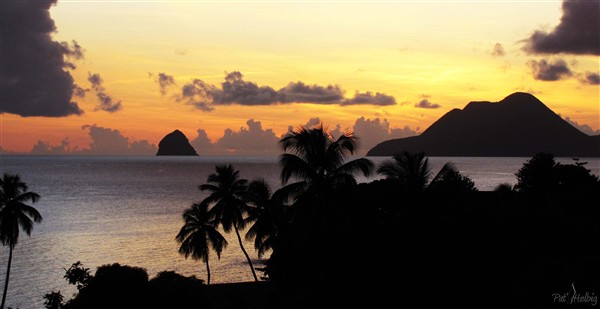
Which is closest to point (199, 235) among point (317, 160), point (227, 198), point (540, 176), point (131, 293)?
point (227, 198)

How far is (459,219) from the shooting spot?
41.3 meters

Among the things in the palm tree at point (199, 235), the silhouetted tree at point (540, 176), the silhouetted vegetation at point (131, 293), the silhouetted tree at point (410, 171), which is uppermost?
the silhouetted tree at point (410, 171)

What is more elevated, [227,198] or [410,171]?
[410,171]

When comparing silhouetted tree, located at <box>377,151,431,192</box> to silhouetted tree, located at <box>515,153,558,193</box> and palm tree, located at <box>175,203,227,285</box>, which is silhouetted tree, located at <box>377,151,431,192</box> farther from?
silhouetted tree, located at <box>515,153,558,193</box>

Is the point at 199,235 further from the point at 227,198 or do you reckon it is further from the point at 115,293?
the point at 115,293

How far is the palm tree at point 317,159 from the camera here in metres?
36.8

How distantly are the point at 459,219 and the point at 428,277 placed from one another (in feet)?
21.0

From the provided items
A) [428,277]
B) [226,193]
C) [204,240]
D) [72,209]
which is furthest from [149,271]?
[72,209]

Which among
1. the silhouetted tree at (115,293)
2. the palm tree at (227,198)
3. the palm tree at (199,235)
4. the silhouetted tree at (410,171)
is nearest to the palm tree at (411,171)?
the silhouetted tree at (410,171)

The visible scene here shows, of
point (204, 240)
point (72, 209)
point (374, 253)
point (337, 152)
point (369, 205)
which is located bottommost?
point (72, 209)

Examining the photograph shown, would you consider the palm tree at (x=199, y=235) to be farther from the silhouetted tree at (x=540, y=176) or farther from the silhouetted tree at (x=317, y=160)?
the silhouetted tree at (x=540, y=176)

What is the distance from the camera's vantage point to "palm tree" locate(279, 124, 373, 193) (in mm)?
36781

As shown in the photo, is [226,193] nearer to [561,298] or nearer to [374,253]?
[374,253]

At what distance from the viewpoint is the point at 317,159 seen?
3691cm
